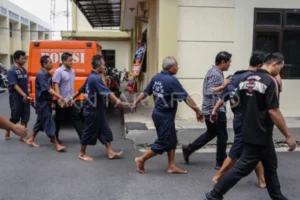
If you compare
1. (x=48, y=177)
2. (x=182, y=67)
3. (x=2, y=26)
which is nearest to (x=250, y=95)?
(x=48, y=177)

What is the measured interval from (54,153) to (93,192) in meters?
2.20

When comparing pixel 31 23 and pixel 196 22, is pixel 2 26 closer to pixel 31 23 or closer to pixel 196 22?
pixel 31 23

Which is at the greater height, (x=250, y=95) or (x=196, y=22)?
(x=196, y=22)

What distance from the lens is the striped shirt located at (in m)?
5.49

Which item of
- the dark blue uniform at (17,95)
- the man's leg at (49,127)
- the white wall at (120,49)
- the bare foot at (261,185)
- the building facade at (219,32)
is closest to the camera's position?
the bare foot at (261,185)

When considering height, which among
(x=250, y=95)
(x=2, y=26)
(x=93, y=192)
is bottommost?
(x=93, y=192)

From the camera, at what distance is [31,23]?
143 feet

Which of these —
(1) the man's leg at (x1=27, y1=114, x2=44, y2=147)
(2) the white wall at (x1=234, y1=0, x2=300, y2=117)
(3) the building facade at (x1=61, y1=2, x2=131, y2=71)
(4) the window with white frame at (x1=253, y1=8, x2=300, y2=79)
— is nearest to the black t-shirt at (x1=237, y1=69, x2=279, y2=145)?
(1) the man's leg at (x1=27, y1=114, x2=44, y2=147)

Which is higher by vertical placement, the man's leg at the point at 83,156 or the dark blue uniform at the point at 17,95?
the dark blue uniform at the point at 17,95

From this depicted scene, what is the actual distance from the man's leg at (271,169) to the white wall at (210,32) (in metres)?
5.00

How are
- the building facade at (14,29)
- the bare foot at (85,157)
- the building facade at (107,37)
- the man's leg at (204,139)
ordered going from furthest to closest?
1. the building facade at (14,29)
2. the building facade at (107,37)
3. the bare foot at (85,157)
4. the man's leg at (204,139)

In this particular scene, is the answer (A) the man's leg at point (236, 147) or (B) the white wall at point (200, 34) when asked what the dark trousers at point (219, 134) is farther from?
(B) the white wall at point (200, 34)

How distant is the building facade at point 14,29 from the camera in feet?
108

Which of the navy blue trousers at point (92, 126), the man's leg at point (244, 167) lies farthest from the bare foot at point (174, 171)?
the man's leg at point (244, 167)
